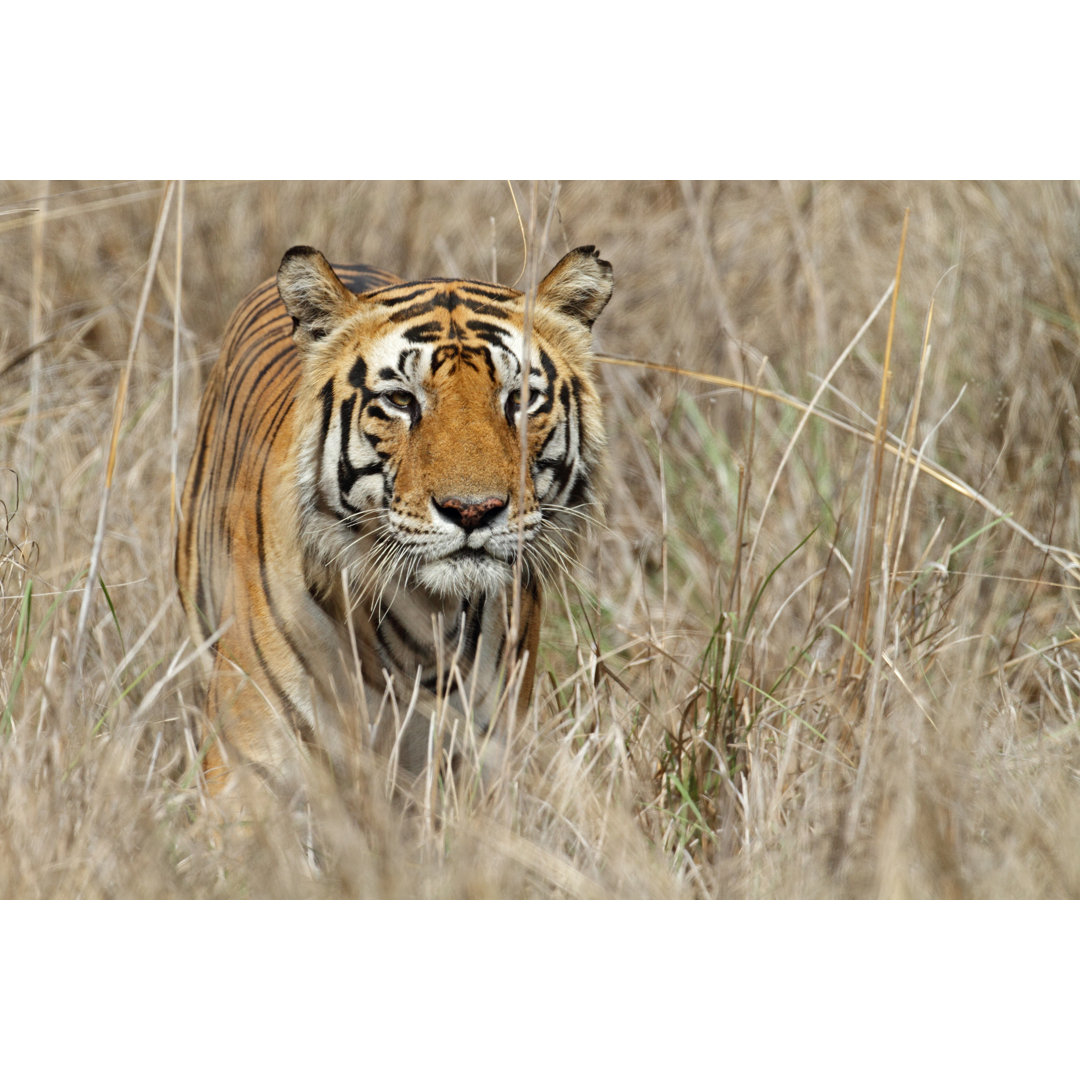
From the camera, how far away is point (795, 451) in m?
3.91

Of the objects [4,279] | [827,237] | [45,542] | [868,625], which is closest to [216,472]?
[45,542]

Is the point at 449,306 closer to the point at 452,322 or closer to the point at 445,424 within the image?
the point at 452,322

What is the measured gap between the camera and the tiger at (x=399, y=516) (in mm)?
2584

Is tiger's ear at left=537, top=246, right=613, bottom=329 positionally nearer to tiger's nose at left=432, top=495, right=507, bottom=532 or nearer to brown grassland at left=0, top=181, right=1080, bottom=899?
brown grassland at left=0, top=181, right=1080, bottom=899

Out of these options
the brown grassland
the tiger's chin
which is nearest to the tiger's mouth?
→ the tiger's chin

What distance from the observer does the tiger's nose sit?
2469mm

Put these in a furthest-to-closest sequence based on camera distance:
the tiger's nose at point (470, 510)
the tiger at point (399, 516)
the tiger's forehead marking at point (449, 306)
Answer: the tiger's forehead marking at point (449, 306) → the tiger at point (399, 516) → the tiger's nose at point (470, 510)

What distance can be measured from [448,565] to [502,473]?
0.20 meters

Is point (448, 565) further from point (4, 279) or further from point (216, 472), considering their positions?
point (4, 279)

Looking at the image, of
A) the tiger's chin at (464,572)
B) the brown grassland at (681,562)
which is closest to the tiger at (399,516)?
the tiger's chin at (464,572)

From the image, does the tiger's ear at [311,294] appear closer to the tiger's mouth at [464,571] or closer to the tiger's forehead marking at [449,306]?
the tiger's forehead marking at [449,306]

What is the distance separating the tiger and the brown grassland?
15 cm

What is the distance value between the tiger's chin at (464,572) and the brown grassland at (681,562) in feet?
1.04

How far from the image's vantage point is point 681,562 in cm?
397
